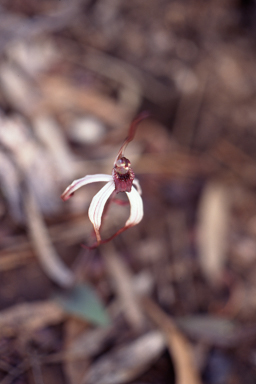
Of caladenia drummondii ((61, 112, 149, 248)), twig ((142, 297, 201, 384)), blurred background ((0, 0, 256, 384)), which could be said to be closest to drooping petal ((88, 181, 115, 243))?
caladenia drummondii ((61, 112, 149, 248))

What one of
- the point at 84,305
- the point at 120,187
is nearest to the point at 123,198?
the point at 84,305

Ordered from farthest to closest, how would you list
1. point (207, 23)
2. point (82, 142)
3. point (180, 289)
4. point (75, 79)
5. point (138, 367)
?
point (207, 23) → point (75, 79) → point (82, 142) → point (180, 289) → point (138, 367)

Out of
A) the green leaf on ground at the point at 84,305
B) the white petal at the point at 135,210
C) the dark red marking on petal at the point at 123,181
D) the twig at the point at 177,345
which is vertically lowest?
the twig at the point at 177,345

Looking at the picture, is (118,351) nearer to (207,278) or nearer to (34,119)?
(207,278)

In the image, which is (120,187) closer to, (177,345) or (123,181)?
(123,181)

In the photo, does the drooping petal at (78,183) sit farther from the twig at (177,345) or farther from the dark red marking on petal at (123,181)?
the twig at (177,345)

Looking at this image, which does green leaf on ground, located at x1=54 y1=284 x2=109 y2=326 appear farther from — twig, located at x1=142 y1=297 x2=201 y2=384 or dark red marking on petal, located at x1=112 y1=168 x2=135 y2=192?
dark red marking on petal, located at x1=112 y1=168 x2=135 y2=192

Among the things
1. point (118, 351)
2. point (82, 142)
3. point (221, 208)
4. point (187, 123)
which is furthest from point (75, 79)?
point (118, 351)

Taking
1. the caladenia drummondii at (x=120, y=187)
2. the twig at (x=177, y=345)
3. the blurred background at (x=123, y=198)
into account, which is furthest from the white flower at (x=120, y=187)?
the twig at (x=177, y=345)
